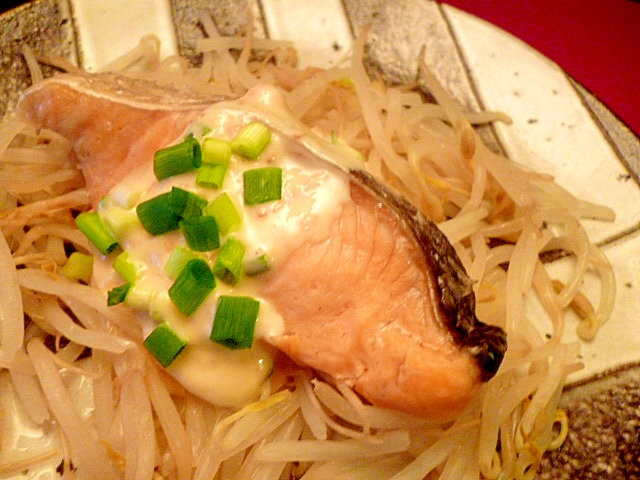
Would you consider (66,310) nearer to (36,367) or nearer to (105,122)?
(36,367)

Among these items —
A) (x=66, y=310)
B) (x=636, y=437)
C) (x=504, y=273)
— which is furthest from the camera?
(x=504, y=273)

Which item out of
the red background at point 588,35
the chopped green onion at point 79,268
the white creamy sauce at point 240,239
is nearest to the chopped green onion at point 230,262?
the white creamy sauce at point 240,239

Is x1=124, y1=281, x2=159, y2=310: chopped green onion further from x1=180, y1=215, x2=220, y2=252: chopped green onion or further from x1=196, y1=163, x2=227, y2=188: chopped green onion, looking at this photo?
x1=196, y1=163, x2=227, y2=188: chopped green onion

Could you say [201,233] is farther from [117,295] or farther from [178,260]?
[117,295]

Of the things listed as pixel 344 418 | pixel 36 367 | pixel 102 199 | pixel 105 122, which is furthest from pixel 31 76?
pixel 344 418

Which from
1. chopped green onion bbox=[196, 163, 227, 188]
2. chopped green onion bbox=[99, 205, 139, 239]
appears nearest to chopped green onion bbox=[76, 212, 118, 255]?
chopped green onion bbox=[99, 205, 139, 239]

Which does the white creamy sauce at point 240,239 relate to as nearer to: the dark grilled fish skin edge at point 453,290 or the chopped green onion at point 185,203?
the chopped green onion at point 185,203

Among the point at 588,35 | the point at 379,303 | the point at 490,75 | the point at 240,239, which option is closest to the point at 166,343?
the point at 240,239
